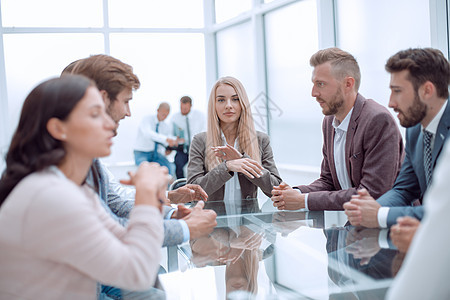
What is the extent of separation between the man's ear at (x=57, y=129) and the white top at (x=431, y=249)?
2.73 feet

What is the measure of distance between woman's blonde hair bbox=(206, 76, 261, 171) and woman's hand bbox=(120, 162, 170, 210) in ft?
6.28

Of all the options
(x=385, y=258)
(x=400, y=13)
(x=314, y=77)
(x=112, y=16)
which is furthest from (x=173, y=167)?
(x=385, y=258)

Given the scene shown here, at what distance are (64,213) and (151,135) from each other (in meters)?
6.69

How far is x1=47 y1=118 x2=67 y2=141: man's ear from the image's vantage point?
3.80 feet

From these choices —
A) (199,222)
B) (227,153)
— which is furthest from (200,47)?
(199,222)

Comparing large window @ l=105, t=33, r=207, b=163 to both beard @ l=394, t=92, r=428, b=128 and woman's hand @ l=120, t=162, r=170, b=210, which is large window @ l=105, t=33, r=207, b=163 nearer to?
beard @ l=394, t=92, r=428, b=128

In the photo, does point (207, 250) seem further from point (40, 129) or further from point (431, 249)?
point (431, 249)

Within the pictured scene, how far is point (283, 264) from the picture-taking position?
157 centimetres

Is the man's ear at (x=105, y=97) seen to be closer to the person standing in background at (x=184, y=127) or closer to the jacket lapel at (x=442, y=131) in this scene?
the jacket lapel at (x=442, y=131)

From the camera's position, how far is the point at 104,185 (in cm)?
164

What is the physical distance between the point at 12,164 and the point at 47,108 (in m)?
0.17

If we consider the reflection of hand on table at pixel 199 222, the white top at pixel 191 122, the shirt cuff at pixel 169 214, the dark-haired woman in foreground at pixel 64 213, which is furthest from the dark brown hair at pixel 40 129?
the white top at pixel 191 122

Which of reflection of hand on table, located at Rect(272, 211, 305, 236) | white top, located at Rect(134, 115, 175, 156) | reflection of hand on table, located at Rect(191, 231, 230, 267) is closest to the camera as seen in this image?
reflection of hand on table, located at Rect(191, 231, 230, 267)

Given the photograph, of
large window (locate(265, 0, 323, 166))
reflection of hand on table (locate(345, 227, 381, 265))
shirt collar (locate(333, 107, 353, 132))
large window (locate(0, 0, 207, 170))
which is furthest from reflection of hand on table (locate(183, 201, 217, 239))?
large window (locate(0, 0, 207, 170))
